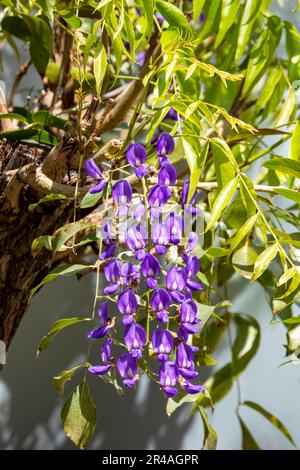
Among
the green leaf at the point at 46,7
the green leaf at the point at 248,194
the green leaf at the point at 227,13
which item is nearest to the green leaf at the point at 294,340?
the green leaf at the point at 248,194

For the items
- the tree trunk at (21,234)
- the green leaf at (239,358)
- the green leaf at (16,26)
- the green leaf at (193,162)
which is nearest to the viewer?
the green leaf at (193,162)

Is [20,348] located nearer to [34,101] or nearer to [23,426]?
[23,426]

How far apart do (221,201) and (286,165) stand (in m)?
0.13

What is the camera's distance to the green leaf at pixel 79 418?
73 cm

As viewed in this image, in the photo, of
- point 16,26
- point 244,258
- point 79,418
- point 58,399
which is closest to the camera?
point 79,418

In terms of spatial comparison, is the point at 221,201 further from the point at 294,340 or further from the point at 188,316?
the point at 294,340

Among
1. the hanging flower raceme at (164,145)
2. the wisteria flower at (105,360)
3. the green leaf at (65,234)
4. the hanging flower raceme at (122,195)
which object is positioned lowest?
the wisteria flower at (105,360)

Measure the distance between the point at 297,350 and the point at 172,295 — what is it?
29 cm

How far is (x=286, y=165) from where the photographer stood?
721 millimetres

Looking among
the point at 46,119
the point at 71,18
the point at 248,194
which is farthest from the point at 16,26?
the point at 248,194

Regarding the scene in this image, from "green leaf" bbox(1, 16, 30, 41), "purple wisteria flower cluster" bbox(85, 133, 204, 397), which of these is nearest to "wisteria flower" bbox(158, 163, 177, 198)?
"purple wisteria flower cluster" bbox(85, 133, 204, 397)

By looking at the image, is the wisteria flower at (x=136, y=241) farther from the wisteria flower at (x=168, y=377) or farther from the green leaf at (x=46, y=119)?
the green leaf at (x=46, y=119)

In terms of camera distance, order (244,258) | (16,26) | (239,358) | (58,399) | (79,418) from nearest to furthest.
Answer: (79,418)
(244,258)
(16,26)
(239,358)
(58,399)

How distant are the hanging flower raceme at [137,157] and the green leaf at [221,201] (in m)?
0.07
